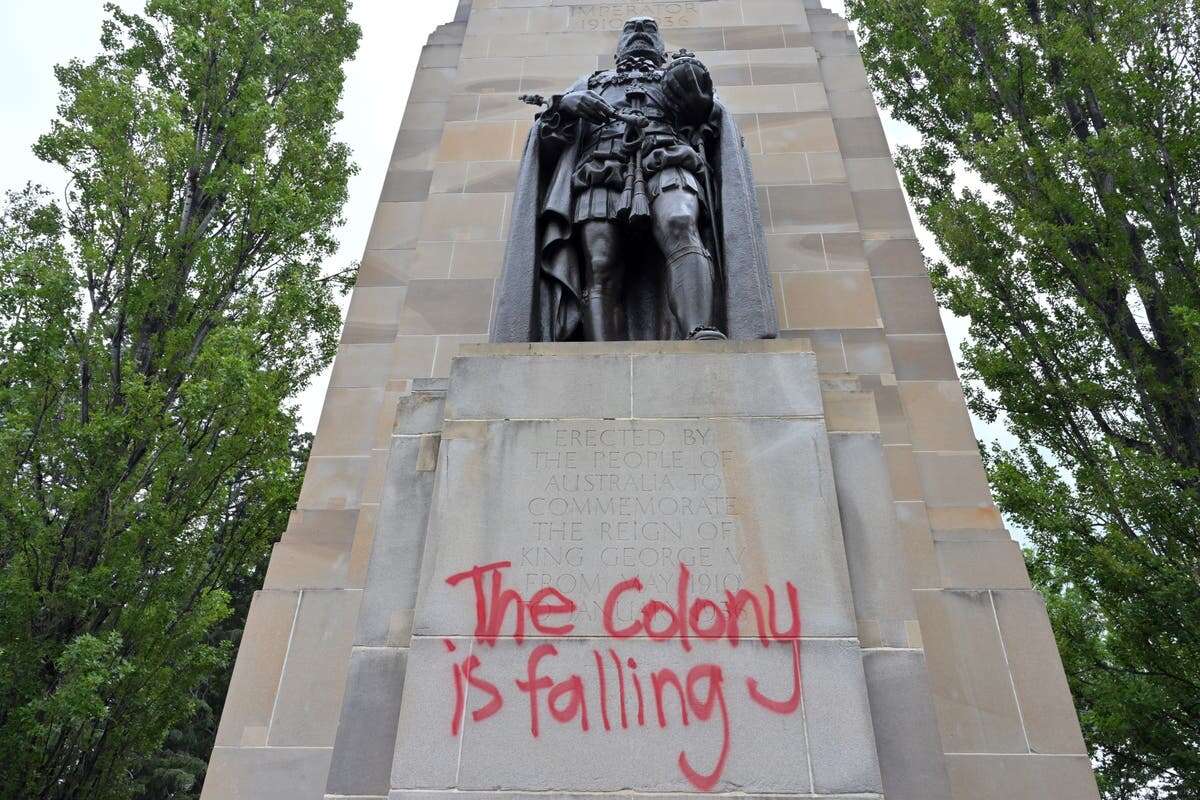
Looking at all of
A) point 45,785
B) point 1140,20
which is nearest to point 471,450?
point 45,785

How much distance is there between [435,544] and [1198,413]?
8888 millimetres

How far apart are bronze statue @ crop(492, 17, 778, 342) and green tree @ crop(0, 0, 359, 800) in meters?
5.34

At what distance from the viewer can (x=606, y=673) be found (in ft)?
14.7

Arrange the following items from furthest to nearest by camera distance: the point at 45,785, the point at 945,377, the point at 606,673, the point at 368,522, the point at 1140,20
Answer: the point at 1140,20
the point at 45,785
the point at 945,377
the point at 368,522
the point at 606,673

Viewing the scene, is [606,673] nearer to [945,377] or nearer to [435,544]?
[435,544]

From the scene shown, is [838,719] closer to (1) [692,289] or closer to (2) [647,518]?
(2) [647,518]

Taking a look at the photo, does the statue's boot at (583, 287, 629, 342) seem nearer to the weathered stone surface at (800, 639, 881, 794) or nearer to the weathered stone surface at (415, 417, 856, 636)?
the weathered stone surface at (415, 417, 856, 636)

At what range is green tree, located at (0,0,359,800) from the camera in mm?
9383

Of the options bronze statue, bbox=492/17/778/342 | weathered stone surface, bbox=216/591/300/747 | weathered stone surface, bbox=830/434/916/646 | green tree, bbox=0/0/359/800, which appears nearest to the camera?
weathered stone surface, bbox=830/434/916/646

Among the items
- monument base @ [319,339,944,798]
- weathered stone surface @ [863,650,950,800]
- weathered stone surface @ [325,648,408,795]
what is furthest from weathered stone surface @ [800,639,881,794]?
weathered stone surface @ [325,648,408,795]

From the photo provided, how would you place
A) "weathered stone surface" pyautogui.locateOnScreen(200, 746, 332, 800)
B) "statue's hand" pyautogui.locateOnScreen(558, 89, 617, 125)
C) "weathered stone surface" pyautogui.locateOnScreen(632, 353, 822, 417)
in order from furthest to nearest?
"statue's hand" pyautogui.locateOnScreen(558, 89, 617, 125) < "weathered stone surface" pyautogui.locateOnScreen(200, 746, 332, 800) < "weathered stone surface" pyautogui.locateOnScreen(632, 353, 822, 417)

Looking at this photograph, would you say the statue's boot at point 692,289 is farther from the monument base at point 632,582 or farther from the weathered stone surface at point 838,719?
the weathered stone surface at point 838,719

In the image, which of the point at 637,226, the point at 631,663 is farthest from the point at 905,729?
the point at 637,226

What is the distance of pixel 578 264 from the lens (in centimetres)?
700
